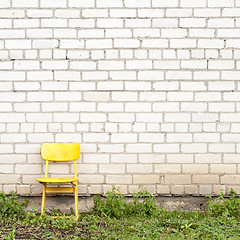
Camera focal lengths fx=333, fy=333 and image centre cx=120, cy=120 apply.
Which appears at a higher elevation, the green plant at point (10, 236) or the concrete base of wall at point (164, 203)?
the concrete base of wall at point (164, 203)

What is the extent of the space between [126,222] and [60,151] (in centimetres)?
116

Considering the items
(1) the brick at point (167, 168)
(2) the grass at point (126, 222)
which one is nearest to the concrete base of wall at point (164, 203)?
(2) the grass at point (126, 222)

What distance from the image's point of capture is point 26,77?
4.17 metres

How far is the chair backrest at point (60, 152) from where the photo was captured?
4070mm

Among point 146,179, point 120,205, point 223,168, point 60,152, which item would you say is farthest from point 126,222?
point 223,168

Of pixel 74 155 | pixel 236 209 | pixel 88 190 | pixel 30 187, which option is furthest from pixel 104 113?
pixel 236 209

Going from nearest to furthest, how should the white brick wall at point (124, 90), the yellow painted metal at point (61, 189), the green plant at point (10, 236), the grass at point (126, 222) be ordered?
the green plant at point (10, 236)
the grass at point (126, 222)
the yellow painted metal at point (61, 189)
the white brick wall at point (124, 90)

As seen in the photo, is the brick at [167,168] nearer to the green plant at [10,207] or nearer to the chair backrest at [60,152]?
the chair backrest at [60,152]

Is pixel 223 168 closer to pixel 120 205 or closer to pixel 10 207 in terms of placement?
pixel 120 205
